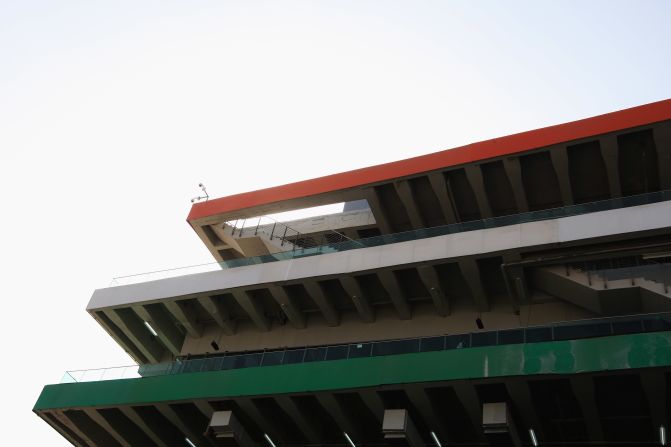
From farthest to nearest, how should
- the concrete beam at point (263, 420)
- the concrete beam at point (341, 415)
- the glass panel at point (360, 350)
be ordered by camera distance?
1. the concrete beam at point (263, 420)
2. the glass panel at point (360, 350)
3. the concrete beam at point (341, 415)

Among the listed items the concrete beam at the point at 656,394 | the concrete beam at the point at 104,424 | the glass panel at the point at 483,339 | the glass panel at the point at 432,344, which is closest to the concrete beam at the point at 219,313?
the concrete beam at the point at 104,424

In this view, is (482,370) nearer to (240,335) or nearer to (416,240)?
(416,240)

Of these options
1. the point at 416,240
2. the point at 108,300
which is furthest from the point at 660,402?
the point at 108,300

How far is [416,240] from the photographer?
21.8 metres

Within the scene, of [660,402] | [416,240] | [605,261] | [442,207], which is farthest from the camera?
[442,207]

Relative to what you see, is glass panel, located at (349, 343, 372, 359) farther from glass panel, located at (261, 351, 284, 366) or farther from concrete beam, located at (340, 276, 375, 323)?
concrete beam, located at (340, 276, 375, 323)

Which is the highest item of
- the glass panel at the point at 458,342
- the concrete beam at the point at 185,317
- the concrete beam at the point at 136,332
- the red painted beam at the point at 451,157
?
the red painted beam at the point at 451,157

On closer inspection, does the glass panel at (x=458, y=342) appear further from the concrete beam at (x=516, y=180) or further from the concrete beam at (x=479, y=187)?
the concrete beam at (x=516, y=180)

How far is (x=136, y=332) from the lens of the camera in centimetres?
2681

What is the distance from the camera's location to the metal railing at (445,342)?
53.6ft

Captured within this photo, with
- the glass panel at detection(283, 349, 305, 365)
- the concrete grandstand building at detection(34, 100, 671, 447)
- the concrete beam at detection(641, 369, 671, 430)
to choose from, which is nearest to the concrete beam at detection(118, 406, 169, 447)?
the concrete grandstand building at detection(34, 100, 671, 447)

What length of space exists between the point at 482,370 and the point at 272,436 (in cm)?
757

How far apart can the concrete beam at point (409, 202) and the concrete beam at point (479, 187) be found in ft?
7.58

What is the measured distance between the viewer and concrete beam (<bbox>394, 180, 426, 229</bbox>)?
80.9 feet
